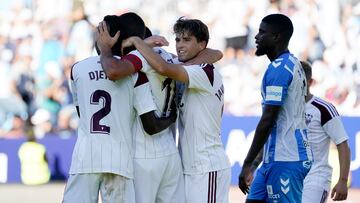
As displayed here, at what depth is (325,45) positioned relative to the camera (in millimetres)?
17453

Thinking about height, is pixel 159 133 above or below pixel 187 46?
below

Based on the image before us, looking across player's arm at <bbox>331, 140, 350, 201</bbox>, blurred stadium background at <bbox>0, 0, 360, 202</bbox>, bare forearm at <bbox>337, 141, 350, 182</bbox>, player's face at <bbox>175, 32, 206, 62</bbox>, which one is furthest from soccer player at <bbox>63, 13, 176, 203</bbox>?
blurred stadium background at <bbox>0, 0, 360, 202</bbox>

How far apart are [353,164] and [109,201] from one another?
9.90 metres

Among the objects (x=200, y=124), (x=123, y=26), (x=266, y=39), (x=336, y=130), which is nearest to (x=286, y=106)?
(x=266, y=39)

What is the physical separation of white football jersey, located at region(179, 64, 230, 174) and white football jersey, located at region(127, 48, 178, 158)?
15 cm

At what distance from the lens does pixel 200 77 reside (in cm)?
730

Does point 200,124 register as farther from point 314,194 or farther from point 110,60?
point 314,194

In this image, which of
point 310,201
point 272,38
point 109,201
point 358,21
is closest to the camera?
point 109,201

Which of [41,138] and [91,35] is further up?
[91,35]

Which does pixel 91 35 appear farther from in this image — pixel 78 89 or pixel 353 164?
pixel 78 89

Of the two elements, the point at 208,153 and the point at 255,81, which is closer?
the point at 208,153

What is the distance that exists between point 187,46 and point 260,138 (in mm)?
902

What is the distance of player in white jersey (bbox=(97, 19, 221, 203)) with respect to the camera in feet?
23.6

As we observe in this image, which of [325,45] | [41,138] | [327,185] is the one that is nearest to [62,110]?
[41,138]
